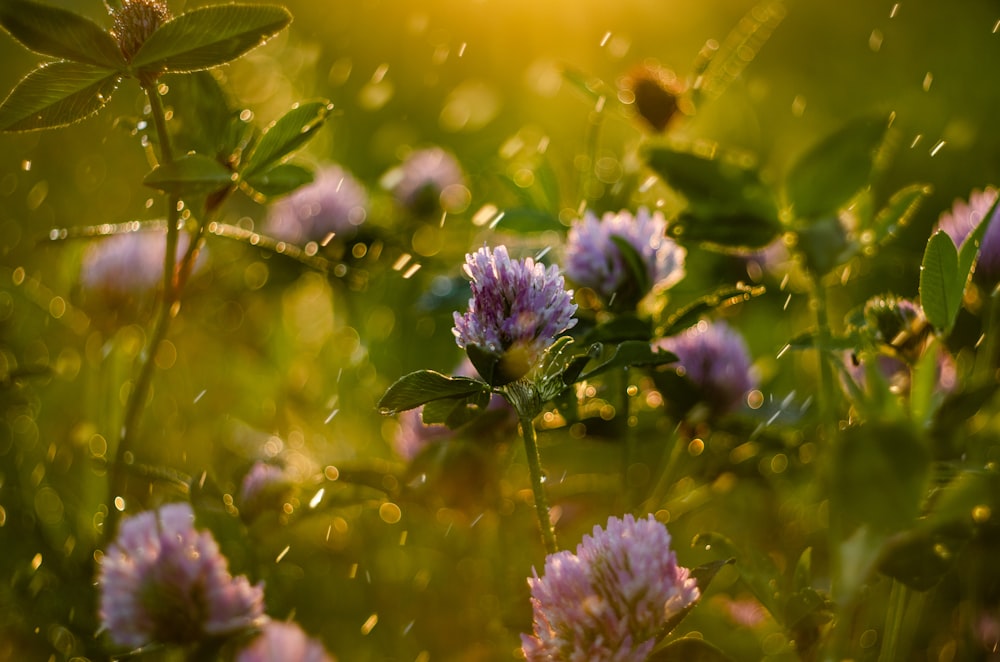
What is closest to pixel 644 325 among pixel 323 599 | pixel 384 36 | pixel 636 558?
pixel 636 558

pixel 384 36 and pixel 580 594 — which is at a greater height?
pixel 384 36

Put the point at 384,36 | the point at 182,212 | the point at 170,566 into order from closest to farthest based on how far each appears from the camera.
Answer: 1. the point at 170,566
2. the point at 182,212
3. the point at 384,36

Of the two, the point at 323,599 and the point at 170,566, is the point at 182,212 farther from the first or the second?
the point at 323,599

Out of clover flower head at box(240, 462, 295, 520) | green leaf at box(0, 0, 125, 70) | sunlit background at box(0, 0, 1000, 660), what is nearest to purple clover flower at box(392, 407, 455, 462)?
sunlit background at box(0, 0, 1000, 660)

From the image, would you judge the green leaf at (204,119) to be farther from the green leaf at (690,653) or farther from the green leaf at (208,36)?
the green leaf at (690,653)

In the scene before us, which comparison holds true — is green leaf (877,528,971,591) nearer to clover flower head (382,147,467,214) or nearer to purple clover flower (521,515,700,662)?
purple clover flower (521,515,700,662)

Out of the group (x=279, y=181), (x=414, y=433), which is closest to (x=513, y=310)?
(x=279, y=181)

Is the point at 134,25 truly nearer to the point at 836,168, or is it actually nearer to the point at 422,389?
the point at 422,389
